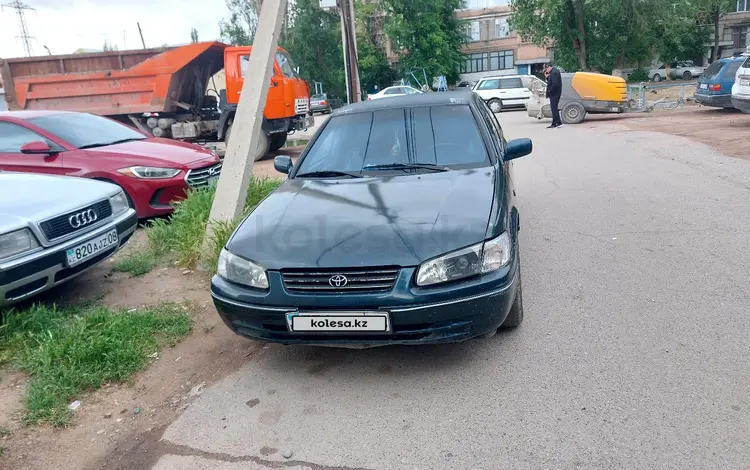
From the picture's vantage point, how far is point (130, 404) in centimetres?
328

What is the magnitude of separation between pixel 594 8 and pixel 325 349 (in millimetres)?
31404

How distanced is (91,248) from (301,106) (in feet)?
34.0

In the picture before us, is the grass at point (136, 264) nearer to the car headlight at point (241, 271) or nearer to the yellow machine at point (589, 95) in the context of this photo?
the car headlight at point (241, 271)

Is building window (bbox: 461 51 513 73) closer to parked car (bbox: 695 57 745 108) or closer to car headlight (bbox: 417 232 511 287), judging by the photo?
parked car (bbox: 695 57 745 108)

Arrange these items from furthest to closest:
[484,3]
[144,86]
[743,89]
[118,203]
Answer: [484,3] < [144,86] < [743,89] < [118,203]

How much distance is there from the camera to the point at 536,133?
15516 mm

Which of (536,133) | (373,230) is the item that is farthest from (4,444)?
(536,133)

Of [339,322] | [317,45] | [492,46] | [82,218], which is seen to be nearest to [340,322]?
[339,322]

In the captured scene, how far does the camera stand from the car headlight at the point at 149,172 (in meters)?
6.70

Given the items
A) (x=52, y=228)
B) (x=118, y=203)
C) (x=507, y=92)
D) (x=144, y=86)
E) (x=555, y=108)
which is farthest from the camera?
(x=507, y=92)

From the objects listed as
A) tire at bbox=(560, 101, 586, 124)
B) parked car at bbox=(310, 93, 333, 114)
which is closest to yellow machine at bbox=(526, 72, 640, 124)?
tire at bbox=(560, 101, 586, 124)

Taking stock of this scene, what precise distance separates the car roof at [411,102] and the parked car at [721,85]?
1358cm

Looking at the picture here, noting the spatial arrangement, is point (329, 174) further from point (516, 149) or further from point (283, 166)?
point (516, 149)

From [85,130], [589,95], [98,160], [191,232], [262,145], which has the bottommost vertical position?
[191,232]
